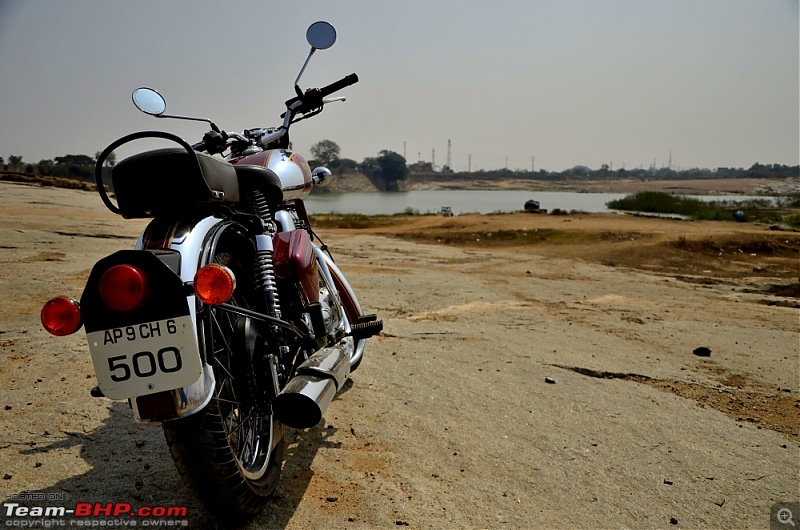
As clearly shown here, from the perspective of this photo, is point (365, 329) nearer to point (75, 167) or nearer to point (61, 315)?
point (61, 315)

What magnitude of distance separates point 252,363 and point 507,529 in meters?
1.17

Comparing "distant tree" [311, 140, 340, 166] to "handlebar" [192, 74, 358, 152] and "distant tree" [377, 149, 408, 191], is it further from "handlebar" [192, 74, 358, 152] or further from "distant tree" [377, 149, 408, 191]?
"handlebar" [192, 74, 358, 152]

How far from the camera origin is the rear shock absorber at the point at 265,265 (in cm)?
268

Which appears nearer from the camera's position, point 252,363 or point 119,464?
point 252,363

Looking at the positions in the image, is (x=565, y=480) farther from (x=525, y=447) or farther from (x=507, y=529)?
(x=507, y=529)

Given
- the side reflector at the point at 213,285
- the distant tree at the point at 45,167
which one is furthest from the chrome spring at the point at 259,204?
the distant tree at the point at 45,167

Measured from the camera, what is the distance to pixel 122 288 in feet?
6.30

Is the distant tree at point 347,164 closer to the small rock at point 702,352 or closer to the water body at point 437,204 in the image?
the water body at point 437,204

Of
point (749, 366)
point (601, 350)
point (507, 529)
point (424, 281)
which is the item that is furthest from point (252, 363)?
point (424, 281)

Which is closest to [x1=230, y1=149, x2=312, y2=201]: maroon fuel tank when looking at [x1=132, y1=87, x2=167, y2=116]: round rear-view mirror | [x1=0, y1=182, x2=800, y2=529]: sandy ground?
[x1=132, y1=87, x2=167, y2=116]: round rear-view mirror

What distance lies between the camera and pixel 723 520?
272cm

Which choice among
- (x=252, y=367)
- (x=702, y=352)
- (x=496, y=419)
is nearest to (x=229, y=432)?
(x=252, y=367)

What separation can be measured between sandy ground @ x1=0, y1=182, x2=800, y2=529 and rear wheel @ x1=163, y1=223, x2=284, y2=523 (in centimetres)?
20

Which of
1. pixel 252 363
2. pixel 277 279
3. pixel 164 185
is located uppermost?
pixel 164 185
